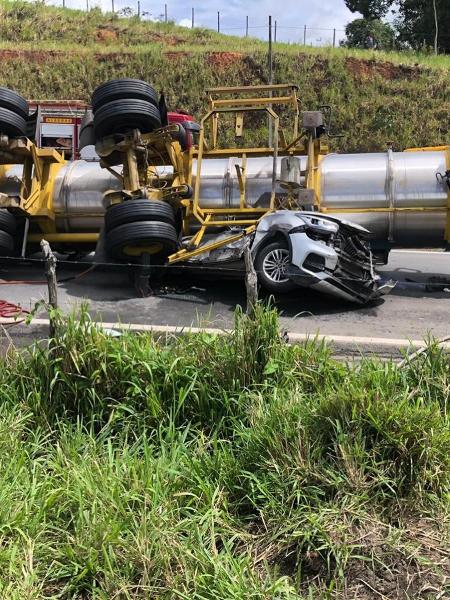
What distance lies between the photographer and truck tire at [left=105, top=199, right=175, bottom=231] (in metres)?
6.65

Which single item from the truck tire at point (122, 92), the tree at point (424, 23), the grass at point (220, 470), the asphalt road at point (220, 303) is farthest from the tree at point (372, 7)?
the grass at point (220, 470)

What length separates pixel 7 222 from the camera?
24.1 feet

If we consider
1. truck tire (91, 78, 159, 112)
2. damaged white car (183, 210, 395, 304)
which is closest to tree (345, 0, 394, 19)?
truck tire (91, 78, 159, 112)

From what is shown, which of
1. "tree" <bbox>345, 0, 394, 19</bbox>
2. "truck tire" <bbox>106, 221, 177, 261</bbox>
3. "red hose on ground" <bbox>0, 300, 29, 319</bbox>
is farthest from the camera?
"tree" <bbox>345, 0, 394, 19</bbox>

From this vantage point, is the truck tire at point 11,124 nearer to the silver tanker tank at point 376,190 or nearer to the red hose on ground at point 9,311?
the silver tanker tank at point 376,190

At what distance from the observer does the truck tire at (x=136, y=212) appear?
6648 mm

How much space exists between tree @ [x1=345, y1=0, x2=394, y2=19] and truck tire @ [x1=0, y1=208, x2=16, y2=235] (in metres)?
47.7

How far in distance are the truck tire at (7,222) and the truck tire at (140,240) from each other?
144cm

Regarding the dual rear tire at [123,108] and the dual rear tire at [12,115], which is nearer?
the dual rear tire at [123,108]

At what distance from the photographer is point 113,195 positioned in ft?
23.2

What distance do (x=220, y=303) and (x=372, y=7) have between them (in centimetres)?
4868

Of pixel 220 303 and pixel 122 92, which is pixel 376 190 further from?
pixel 122 92

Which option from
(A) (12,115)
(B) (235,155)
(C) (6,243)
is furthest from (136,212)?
(A) (12,115)

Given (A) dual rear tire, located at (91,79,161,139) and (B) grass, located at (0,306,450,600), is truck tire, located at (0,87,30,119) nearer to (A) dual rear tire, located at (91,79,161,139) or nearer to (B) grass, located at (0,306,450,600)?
(A) dual rear tire, located at (91,79,161,139)
